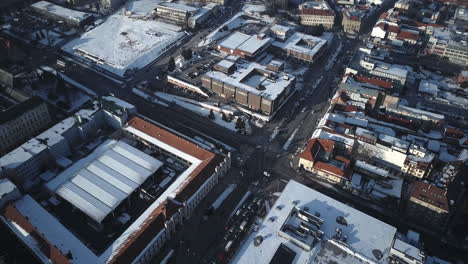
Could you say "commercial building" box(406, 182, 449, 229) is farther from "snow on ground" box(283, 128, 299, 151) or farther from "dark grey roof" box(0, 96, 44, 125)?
"dark grey roof" box(0, 96, 44, 125)

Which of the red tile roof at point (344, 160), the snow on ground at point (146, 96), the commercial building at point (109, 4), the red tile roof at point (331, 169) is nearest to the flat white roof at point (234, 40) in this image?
the snow on ground at point (146, 96)

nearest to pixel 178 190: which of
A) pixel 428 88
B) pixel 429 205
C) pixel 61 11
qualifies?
pixel 429 205

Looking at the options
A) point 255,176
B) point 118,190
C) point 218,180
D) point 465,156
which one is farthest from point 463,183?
point 118,190

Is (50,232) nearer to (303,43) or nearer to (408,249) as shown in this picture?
(408,249)

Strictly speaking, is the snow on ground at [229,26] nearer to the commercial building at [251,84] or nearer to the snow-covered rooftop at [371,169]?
the commercial building at [251,84]

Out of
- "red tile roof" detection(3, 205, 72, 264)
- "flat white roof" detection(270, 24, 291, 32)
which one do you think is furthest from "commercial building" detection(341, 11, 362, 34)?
"red tile roof" detection(3, 205, 72, 264)

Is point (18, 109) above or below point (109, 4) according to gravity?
below

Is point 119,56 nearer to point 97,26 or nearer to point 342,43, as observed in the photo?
point 97,26
